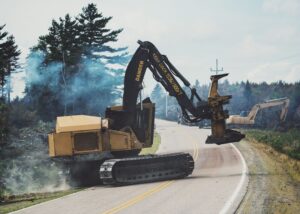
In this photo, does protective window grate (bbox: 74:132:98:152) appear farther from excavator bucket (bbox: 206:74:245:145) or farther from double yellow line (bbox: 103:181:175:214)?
excavator bucket (bbox: 206:74:245:145)

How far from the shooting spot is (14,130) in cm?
3569

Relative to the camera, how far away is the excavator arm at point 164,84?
21156 millimetres

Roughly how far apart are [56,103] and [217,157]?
1740cm

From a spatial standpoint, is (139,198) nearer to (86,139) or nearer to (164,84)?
(86,139)

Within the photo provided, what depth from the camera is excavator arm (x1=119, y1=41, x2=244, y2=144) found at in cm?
2116

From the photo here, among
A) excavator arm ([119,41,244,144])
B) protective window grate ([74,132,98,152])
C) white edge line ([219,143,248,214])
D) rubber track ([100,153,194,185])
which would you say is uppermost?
excavator arm ([119,41,244,144])

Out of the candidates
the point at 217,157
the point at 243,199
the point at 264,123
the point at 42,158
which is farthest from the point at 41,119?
the point at 264,123

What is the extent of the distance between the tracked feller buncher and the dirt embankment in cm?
253

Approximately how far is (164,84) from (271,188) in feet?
24.8

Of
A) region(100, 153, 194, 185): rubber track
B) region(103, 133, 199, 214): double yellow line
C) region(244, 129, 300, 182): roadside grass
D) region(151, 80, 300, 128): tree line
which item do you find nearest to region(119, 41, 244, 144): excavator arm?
region(100, 153, 194, 185): rubber track

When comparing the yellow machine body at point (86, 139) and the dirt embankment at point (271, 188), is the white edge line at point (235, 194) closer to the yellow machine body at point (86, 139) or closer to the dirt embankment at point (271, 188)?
the dirt embankment at point (271, 188)

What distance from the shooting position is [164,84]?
21781 mm

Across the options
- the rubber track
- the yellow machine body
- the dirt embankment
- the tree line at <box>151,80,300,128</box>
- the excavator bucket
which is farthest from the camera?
the tree line at <box>151,80,300,128</box>

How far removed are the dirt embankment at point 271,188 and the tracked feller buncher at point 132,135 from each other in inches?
99.4
